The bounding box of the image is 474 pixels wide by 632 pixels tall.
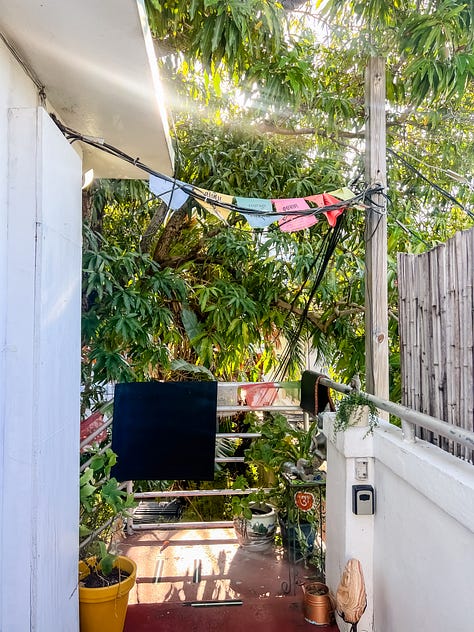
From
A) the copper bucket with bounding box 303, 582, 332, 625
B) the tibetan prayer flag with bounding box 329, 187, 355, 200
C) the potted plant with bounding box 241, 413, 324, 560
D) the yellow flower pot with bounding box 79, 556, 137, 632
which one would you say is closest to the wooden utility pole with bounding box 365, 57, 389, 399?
the tibetan prayer flag with bounding box 329, 187, 355, 200

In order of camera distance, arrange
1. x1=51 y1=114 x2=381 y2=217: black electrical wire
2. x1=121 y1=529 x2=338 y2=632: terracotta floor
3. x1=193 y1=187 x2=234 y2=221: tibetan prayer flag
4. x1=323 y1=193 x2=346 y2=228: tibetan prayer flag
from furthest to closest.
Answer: x1=323 y1=193 x2=346 y2=228: tibetan prayer flag → x1=193 y1=187 x2=234 y2=221: tibetan prayer flag → x1=121 y1=529 x2=338 y2=632: terracotta floor → x1=51 y1=114 x2=381 y2=217: black electrical wire

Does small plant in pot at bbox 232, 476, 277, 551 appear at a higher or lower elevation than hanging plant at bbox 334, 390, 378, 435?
lower

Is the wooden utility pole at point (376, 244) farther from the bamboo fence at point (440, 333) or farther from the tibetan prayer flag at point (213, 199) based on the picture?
the tibetan prayer flag at point (213, 199)

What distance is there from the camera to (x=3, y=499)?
1489 millimetres

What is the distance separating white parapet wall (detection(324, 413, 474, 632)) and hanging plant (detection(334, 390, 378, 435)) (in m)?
0.05

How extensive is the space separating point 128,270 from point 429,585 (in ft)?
8.75

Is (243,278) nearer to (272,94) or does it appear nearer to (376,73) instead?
(272,94)

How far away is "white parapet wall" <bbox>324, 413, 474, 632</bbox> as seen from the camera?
1.36 metres

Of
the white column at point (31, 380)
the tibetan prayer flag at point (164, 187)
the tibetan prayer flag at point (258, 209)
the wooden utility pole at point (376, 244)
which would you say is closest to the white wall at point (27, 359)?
the white column at point (31, 380)

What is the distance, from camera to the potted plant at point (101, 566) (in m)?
2.09

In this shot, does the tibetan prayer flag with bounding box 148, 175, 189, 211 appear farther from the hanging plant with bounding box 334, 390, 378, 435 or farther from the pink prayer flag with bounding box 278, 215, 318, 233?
the hanging plant with bounding box 334, 390, 378, 435

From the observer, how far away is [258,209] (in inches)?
103

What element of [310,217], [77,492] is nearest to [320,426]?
[310,217]

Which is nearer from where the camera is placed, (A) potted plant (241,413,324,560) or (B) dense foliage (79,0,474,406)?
(A) potted plant (241,413,324,560)
